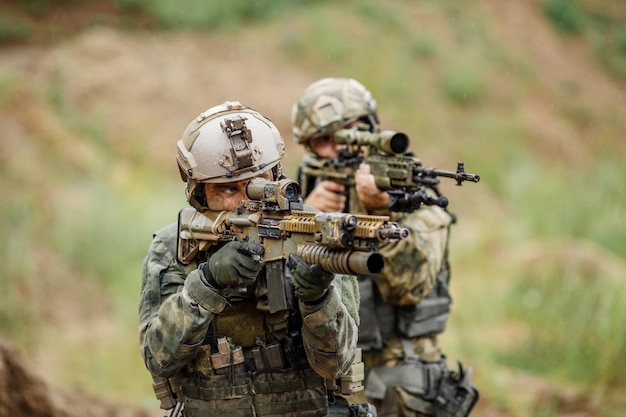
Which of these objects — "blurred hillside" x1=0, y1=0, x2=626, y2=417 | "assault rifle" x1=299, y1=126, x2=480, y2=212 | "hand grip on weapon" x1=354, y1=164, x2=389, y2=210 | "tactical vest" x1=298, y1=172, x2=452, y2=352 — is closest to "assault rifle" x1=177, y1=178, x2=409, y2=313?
"assault rifle" x1=299, y1=126, x2=480, y2=212

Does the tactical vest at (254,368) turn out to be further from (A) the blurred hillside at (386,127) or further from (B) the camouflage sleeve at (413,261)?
(A) the blurred hillside at (386,127)

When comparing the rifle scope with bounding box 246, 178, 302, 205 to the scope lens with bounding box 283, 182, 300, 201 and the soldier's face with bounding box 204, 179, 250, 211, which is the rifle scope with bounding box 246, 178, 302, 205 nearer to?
the scope lens with bounding box 283, 182, 300, 201

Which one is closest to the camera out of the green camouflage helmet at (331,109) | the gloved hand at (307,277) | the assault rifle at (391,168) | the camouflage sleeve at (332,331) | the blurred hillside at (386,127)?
the gloved hand at (307,277)

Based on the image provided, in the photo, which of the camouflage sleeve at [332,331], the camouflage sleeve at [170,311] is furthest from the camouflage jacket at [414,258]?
the camouflage sleeve at [170,311]

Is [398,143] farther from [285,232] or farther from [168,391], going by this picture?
[168,391]

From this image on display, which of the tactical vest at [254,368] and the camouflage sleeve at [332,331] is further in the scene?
the tactical vest at [254,368]

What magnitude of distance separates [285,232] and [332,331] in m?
0.43

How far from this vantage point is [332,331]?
347 cm

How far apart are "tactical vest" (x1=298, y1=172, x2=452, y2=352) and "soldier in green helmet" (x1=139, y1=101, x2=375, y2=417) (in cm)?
133

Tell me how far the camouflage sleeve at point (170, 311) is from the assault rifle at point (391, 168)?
5.26ft

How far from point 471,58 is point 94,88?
8368 millimetres

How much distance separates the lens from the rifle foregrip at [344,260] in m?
3.04

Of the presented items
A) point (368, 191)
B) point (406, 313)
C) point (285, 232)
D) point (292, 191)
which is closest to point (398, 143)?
point (368, 191)

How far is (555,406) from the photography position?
847cm
